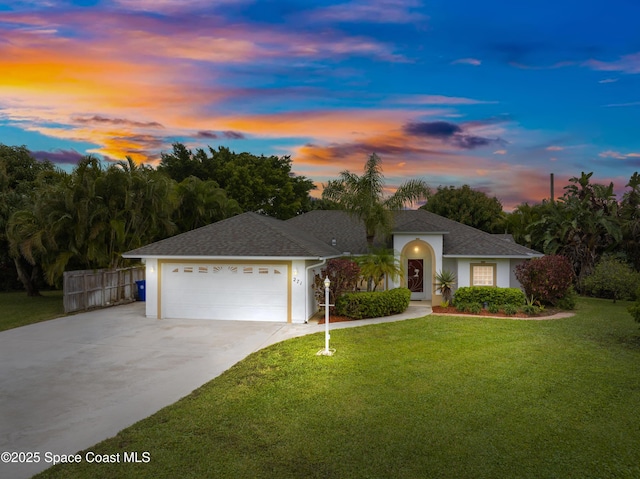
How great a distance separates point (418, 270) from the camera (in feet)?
67.6

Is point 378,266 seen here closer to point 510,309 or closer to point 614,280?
point 510,309

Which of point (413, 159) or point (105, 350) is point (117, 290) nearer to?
point (105, 350)

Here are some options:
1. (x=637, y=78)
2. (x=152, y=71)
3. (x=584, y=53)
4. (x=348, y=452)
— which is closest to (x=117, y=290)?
(x=152, y=71)

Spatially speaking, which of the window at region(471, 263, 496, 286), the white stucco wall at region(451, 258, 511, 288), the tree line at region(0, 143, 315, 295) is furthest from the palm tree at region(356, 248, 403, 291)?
the tree line at region(0, 143, 315, 295)

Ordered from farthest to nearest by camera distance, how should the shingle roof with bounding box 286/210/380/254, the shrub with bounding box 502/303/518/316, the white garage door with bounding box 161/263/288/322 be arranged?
the shingle roof with bounding box 286/210/380/254
the shrub with bounding box 502/303/518/316
the white garage door with bounding box 161/263/288/322

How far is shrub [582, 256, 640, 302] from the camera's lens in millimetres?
20688

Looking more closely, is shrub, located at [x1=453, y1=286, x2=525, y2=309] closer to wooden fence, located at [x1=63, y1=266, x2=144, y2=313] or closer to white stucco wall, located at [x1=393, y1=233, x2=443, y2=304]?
white stucco wall, located at [x1=393, y1=233, x2=443, y2=304]

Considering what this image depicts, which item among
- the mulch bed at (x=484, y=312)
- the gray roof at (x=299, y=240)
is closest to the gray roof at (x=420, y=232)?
the gray roof at (x=299, y=240)

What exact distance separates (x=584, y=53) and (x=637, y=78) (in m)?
3.12

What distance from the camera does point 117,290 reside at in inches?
760

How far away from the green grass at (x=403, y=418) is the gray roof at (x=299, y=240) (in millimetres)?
5419

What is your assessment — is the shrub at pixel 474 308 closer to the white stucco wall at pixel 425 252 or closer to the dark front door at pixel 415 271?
the white stucco wall at pixel 425 252

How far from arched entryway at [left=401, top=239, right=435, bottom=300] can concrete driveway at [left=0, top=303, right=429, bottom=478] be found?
5.05m

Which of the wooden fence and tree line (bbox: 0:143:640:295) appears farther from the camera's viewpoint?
tree line (bbox: 0:143:640:295)
